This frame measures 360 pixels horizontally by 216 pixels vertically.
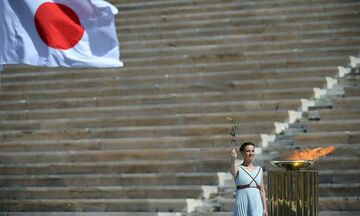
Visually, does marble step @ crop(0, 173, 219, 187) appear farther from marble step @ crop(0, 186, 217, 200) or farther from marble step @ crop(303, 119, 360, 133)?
marble step @ crop(303, 119, 360, 133)

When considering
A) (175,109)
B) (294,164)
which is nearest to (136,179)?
(175,109)

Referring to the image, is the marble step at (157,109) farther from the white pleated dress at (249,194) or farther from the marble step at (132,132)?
the white pleated dress at (249,194)

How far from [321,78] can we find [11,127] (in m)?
5.13

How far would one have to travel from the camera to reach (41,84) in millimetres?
18625

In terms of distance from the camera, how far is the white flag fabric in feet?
37.0

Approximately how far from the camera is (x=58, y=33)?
11.7m

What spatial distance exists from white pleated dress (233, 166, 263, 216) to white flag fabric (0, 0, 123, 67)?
1938mm

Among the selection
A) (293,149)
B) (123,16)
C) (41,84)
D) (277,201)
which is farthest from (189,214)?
(123,16)

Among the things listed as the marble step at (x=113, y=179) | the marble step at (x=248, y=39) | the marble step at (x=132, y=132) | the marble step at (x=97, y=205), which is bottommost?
the marble step at (x=97, y=205)

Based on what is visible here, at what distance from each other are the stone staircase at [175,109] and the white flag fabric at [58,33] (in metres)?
3.18

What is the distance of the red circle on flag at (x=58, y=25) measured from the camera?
38.1ft

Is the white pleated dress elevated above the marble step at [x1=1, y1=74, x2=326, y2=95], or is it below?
below

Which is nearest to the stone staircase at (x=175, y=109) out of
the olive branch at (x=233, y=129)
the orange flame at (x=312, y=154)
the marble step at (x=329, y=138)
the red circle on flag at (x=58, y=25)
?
the marble step at (x=329, y=138)

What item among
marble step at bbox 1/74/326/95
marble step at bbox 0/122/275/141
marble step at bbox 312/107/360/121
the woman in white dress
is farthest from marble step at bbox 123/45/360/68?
the woman in white dress
